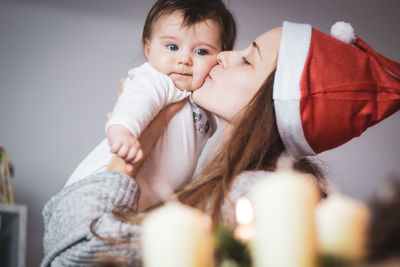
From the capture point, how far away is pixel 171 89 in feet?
4.17

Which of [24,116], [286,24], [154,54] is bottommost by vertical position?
[24,116]

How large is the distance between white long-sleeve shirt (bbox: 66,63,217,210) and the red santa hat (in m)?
0.28

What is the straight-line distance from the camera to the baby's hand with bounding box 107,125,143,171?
37.6 inches

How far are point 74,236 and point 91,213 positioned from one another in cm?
5

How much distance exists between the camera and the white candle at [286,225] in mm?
393

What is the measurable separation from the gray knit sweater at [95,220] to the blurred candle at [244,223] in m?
0.20

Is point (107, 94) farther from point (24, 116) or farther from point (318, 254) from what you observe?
point (318, 254)

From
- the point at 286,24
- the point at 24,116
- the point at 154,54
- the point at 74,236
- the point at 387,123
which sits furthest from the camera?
the point at 387,123

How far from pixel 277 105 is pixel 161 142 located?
12.8 inches

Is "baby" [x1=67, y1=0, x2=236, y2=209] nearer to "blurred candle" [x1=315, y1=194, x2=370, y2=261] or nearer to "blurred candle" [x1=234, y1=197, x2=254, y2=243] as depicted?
"blurred candle" [x1=234, y1=197, x2=254, y2=243]

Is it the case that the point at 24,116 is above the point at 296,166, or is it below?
below

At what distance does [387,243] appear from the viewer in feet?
1.21

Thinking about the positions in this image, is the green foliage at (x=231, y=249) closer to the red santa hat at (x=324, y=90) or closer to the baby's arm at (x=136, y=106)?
the baby's arm at (x=136, y=106)

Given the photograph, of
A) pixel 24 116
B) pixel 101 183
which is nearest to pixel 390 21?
pixel 24 116
